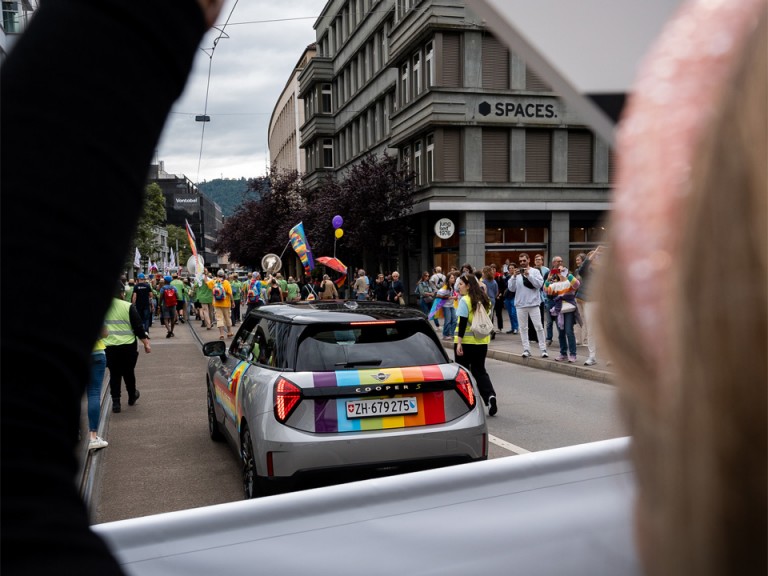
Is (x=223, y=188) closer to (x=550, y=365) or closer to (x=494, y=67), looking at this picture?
(x=494, y=67)

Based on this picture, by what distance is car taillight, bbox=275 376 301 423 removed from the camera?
532 cm

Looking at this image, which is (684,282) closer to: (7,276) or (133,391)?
(7,276)

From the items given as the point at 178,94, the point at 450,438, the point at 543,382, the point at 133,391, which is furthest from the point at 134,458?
the point at 178,94

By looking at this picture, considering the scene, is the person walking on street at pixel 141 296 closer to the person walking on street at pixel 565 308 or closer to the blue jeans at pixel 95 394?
the person walking on street at pixel 565 308

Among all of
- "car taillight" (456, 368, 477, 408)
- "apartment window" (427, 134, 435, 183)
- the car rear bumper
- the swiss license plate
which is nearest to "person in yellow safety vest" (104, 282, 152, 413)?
the car rear bumper

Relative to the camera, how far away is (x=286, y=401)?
5332 millimetres

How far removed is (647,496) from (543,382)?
11.4m

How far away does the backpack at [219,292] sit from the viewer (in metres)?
21.1

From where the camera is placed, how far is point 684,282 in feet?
1.16

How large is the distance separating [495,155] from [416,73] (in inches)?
206

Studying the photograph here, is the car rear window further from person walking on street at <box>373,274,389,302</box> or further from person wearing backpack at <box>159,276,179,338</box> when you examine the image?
person walking on street at <box>373,274,389,302</box>

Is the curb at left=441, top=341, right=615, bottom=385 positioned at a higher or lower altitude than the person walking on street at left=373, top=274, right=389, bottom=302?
lower

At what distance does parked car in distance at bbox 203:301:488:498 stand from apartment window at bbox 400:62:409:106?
92.7 feet

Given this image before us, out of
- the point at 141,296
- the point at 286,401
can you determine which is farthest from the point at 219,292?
the point at 286,401
